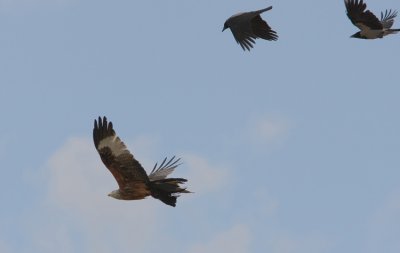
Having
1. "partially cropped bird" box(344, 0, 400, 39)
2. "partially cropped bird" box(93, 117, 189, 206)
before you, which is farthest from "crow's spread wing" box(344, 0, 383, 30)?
"partially cropped bird" box(93, 117, 189, 206)

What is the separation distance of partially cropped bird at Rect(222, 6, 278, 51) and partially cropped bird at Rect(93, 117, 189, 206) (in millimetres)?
3855

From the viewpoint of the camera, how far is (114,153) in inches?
611

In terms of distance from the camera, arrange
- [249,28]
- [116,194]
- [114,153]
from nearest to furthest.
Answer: [114,153], [116,194], [249,28]

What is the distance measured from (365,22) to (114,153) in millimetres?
7821

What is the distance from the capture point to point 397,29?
21.0m

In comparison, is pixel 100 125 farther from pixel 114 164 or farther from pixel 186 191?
pixel 186 191

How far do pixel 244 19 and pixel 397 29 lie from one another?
12.9 ft

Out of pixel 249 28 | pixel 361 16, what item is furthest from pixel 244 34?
pixel 361 16

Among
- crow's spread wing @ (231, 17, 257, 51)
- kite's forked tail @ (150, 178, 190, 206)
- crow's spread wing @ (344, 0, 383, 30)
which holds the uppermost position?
crow's spread wing @ (344, 0, 383, 30)

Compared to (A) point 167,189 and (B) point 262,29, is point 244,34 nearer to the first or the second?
(B) point 262,29

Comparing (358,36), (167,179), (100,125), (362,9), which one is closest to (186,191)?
(167,179)

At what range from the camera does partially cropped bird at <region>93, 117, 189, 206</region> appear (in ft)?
51.0

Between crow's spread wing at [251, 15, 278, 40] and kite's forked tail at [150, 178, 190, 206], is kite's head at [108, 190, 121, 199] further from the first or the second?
crow's spread wing at [251, 15, 278, 40]

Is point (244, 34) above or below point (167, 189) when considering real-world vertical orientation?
above
